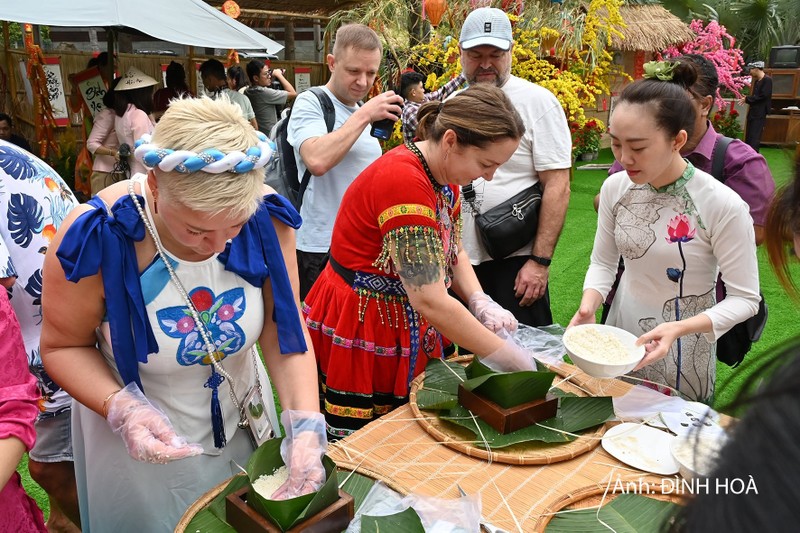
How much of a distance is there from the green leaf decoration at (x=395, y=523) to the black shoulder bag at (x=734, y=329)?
1498mm

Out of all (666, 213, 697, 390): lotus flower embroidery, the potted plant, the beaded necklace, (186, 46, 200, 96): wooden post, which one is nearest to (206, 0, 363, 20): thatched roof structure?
(186, 46, 200, 96): wooden post

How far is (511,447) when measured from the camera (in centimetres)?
133

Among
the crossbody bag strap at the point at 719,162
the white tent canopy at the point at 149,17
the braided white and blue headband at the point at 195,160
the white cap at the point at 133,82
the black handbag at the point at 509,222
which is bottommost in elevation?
the black handbag at the point at 509,222

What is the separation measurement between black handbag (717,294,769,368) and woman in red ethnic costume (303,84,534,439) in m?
0.88

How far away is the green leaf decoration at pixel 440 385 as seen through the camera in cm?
146

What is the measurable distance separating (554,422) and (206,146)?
97cm

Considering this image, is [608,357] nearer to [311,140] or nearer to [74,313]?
[74,313]

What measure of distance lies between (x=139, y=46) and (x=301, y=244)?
40.1 feet

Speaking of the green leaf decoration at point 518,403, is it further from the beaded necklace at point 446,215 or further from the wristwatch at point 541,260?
the wristwatch at point 541,260

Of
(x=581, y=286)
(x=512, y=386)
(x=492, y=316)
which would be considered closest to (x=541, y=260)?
(x=492, y=316)

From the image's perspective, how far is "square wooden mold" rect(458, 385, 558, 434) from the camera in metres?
1.36

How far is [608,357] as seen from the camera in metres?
1.53

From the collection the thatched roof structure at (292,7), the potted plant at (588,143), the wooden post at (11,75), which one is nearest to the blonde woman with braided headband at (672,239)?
the wooden post at (11,75)

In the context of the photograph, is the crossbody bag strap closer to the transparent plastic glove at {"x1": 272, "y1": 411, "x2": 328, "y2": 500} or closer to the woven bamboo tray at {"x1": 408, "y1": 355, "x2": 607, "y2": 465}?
the woven bamboo tray at {"x1": 408, "y1": 355, "x2": 607, "y2": 465}
